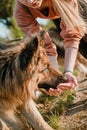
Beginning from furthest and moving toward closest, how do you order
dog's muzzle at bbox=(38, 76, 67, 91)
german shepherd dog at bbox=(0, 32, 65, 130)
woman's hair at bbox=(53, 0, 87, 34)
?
dog's muzzle at bbox=(38, 76, 67, 91)
woman's hair at bbox=(53, 0, 87, 34)
german shepherd dog at bbox=(0, 32, 65, 130)

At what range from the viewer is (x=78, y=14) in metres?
4.64

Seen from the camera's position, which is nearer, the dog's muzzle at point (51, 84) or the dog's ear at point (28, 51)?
the dog's ear at point (28, 51)

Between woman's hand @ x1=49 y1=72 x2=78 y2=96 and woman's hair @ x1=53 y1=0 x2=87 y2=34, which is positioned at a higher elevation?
woman's hair @ x1=53 y1=0 x2=87 y2=34

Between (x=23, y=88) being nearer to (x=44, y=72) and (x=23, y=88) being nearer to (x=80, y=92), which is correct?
(x=44, y=72)

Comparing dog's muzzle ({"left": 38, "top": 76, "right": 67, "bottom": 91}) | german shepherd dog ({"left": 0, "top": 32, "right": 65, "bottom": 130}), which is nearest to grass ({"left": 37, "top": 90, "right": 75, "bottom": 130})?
german shepherd dog ({"left": 0, "top": 32, "right": 65, "bottom": 130})

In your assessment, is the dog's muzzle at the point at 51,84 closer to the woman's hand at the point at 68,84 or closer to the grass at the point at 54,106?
the woman's hand at the point at 68,84

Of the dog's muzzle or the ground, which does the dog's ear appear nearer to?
the dog's muzzle

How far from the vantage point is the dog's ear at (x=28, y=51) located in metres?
3.98

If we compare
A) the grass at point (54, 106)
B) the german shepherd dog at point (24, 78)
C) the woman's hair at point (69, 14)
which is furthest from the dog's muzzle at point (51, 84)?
the grass at point (54, 106)

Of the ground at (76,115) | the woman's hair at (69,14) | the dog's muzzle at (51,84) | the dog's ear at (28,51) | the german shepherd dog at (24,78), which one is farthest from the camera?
the ground at (76,115)

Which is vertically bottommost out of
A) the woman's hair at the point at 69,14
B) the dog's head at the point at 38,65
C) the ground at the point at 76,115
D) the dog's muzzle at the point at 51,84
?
the ground at the point at 76,115

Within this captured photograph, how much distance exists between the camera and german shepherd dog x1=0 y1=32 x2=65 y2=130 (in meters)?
4.12

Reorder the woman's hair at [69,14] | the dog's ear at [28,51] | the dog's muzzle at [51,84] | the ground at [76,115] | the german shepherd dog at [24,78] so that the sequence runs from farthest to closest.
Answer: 1. the ground at [76,115]
2. the dog's muzzle at [51,84]
3. the woman's hair at [69,14]
4. the german shepherd dog at [24,78]
5. the dog's ear at [28,51]

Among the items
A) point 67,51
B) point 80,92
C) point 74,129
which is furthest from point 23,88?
point 80,92
